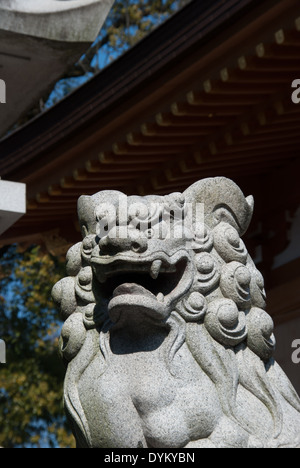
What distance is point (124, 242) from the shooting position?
3.34m

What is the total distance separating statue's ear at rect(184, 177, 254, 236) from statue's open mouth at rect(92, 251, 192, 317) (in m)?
0.22

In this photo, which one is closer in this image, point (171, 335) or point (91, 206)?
point (171, 335)

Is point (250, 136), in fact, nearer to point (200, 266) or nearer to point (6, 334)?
point (200, 266)

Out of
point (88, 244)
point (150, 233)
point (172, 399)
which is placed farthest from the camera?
point (88, 244)

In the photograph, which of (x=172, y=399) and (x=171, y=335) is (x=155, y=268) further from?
(x=172, y=399)

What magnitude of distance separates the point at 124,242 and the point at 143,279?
186 mm

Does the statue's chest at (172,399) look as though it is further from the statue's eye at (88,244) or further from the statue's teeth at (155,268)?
the statue's eye at (88,244)

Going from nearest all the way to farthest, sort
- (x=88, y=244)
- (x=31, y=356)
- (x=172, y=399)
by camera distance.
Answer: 1. (x=172, y=399)
2. (x=88, y=244)
3. (x=31, y=356)

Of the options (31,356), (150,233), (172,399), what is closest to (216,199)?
(150,233)

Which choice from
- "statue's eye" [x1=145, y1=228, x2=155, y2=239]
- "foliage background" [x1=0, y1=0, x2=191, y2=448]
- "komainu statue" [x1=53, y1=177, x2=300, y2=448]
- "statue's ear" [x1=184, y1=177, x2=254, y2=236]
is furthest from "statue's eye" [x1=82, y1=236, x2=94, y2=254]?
"foliage background" [x1=0, y1=0, x2=191, y2=448]

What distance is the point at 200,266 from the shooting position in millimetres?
3459

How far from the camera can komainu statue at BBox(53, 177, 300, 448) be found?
3285mm

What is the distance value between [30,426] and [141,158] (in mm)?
6499
